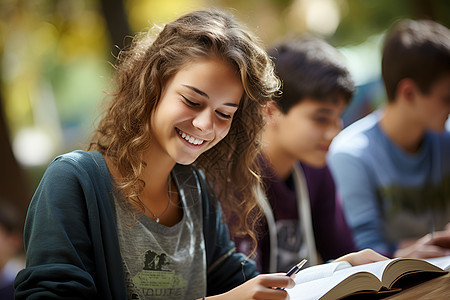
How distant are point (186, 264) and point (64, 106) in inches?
264

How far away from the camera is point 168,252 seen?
1.25m

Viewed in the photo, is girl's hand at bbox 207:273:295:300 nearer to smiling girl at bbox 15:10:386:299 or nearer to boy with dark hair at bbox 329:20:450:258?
smiling girl at bbox 15:10:386:299

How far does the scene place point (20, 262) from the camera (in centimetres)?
283

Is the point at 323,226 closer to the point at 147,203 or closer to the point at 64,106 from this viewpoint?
the point at 147,203

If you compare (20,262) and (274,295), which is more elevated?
(274,295)

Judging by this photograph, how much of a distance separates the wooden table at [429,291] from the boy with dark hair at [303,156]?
59cm

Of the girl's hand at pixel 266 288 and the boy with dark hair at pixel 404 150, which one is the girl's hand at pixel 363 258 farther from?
the boy with dark hair at pixel 404 150

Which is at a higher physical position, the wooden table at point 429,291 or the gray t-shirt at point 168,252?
the gray t-shirt at point 168,252

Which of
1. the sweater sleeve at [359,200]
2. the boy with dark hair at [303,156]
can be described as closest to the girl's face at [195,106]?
the boy with dark hair at [303,156]

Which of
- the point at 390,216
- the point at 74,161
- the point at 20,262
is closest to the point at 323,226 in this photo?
the point at 390,216

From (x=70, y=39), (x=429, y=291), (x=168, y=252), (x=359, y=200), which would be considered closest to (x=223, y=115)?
(x=168, y=252)

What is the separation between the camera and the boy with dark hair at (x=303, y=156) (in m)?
1.79

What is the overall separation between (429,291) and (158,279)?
2.13ft

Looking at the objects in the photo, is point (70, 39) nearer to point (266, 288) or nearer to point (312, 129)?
point (312, 129)
